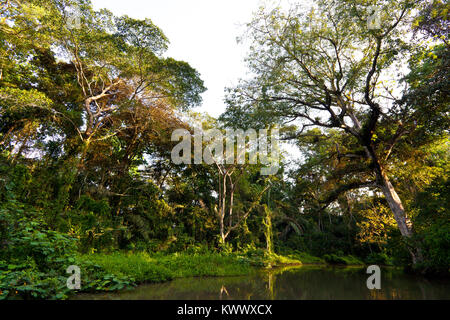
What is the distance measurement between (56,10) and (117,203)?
8994 millimetres

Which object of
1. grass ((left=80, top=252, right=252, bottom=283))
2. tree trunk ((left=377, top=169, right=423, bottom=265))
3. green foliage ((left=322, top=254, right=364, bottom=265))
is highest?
tree trunk ((left=377, top=169, right=423, bottom=265))

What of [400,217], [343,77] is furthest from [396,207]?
[343,77]

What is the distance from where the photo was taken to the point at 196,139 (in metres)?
14.5

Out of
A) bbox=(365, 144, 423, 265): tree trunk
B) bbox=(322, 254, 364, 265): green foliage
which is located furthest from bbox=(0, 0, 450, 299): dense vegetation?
bbox=(322, 254, 364, 265): green foliage

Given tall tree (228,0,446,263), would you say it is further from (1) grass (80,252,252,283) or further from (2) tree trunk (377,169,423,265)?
(1) grass (80,252,252,283)

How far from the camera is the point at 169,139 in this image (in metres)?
14.2

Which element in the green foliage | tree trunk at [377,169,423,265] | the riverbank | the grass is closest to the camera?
the riverbank

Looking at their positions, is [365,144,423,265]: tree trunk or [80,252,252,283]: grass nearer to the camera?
[80,252,252,283]: grass

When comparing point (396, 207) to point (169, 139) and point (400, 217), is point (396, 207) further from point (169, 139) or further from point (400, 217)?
point (169, 139)

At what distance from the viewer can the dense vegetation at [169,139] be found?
587 cm

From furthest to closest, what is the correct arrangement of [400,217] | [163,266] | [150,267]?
1. [400,217]
2. [163,266]
3. [150,267]

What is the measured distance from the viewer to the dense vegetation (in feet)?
19.2

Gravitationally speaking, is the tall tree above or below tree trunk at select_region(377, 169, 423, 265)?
above

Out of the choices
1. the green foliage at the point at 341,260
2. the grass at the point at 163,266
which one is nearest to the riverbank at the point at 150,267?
the grass at the point at 163,266
